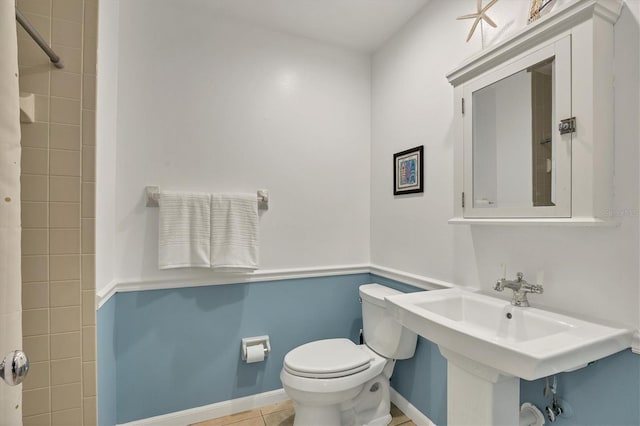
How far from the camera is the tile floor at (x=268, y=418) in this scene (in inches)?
67.4

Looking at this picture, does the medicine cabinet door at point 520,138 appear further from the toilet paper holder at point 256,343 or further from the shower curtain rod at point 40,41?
the shower curtain rod at point 40,41

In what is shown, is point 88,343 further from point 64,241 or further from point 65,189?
point 65,189

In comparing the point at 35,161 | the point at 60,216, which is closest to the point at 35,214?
the point at 60,216

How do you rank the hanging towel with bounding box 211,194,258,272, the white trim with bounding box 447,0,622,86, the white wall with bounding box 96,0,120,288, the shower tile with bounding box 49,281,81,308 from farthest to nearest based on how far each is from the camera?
the hanging towel with bounding box 211,194,258,272
the white wall with bounding box 96,0,120,288
the shower tile with bounding box 49,281,81,308
the white trim with bounding box 447,0,622,86

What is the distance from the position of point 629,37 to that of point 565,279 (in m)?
0.80

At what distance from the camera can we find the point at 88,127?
1082mm

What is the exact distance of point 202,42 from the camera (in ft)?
5.80

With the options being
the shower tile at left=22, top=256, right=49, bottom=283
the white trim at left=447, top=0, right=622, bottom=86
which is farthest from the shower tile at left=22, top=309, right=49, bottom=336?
the white trim at left=447, top=0, right=622, bottom=86

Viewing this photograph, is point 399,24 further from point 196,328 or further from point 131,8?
point 196,328

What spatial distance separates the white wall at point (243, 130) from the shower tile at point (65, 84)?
584 mm

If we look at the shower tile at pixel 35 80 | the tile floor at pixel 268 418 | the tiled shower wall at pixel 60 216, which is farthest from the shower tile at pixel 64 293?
the tile floor at pixel 268 418

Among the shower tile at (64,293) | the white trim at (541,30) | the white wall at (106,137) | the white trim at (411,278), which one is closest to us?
the white trim at (541,30)

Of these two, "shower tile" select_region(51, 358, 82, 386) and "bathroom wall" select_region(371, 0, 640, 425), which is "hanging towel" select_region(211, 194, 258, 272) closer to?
"shower tile" select_region(51, 358, 82, 386)

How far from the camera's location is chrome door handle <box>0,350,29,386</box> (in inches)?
24.7
